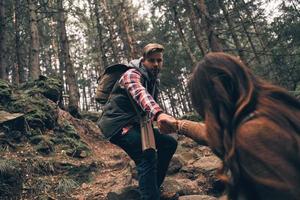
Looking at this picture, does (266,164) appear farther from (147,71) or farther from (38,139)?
(38,139)

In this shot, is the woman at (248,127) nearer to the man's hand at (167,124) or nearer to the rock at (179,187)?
the man's hand at (167,124)

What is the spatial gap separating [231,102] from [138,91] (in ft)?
7.49

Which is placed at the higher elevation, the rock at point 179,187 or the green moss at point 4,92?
the green moss at point 4,92

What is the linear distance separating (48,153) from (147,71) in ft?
18.9

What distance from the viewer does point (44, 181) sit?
730 cm

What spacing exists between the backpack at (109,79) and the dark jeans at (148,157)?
0.69 metres

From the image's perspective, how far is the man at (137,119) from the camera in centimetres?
425

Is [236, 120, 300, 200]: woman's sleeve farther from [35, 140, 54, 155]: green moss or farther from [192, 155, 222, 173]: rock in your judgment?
[35, 140, 54, 155]: green moss

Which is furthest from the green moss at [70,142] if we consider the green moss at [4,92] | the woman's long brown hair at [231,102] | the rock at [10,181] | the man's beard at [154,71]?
the woman's long brown hair at [231,102]

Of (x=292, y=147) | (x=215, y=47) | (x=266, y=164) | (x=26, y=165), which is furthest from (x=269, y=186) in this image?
(x=215, y=47)

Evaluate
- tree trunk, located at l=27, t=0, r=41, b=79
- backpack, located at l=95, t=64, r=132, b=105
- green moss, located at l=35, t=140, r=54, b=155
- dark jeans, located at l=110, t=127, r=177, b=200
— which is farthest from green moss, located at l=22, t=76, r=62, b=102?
dark jeans, located at l=110, t=127, r=177, b=200

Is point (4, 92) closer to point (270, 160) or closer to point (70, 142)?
point (70, 142)

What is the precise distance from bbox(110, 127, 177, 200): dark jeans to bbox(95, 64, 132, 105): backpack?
2.26ft

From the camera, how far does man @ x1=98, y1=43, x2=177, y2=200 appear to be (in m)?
4.25
